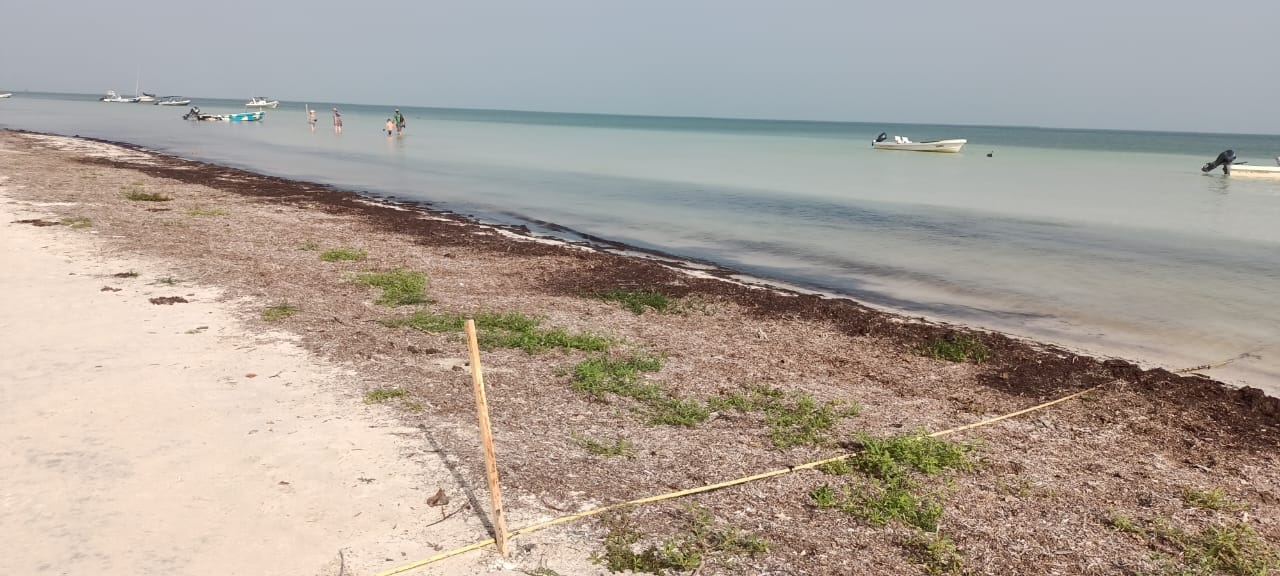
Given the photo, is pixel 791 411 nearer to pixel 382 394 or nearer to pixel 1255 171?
pixel 382 394

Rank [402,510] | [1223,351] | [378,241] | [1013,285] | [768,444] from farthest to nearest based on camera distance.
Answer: [378,241] → [1013,285] → [1223,351] → [768,444] → [402,510]

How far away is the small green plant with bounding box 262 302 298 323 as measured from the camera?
32.2ft

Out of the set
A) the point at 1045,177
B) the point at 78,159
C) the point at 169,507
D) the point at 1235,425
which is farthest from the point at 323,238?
the point at 1045,177

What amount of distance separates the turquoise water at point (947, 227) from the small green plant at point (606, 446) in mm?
7774

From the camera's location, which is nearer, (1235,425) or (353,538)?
(353,538)

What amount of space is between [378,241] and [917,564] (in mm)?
13806

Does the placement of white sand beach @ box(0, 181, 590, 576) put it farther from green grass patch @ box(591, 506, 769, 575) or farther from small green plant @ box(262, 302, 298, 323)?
green grass patch @ box(591, 506, 769, 575)

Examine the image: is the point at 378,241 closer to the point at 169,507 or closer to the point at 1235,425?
the point at 169,507

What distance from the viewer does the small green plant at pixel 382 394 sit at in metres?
7.39

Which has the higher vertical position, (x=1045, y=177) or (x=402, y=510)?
(x=1045, y=177)

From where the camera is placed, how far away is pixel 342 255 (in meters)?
14.2

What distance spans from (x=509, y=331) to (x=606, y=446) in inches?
142

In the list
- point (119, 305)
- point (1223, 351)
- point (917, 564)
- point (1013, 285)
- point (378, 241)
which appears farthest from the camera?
point (378, 241)

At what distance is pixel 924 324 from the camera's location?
11.7m
